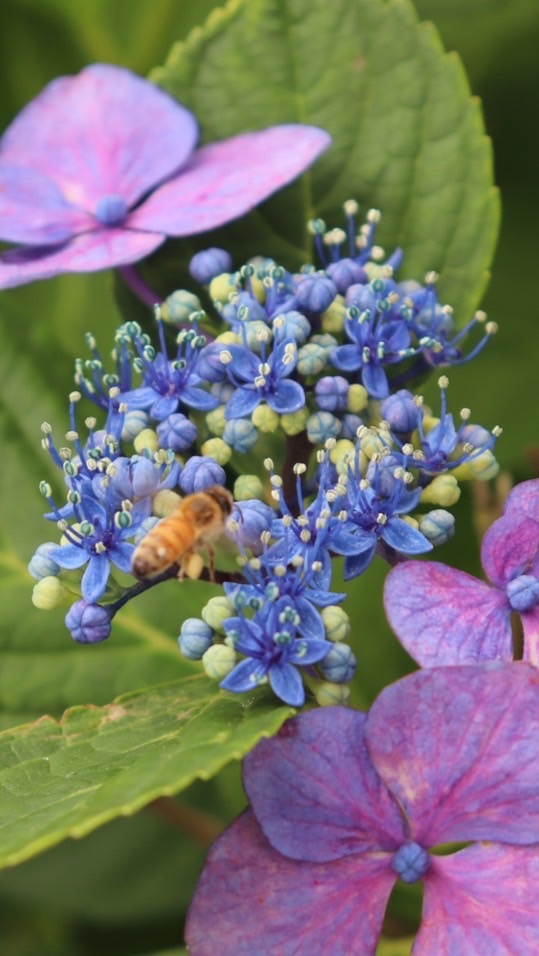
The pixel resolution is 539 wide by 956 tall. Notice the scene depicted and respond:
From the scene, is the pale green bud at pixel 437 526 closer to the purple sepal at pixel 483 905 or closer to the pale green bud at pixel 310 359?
the pale green bud at pixel 310 359

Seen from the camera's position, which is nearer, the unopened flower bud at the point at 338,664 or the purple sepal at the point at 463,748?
the purple sepal at the point at 463,748

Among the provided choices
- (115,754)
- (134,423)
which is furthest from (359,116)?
(115,754)

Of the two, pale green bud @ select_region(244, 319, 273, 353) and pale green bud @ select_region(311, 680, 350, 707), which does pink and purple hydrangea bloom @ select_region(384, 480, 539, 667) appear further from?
pale green bud @ select_region(244, 319, 273, 353)

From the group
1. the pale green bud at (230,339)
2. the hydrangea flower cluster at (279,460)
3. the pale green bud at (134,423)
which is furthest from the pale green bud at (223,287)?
the pale green bud at (134,423)

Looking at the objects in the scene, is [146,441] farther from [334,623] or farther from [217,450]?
[334,623]

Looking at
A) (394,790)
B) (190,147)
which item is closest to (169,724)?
(394,790)
